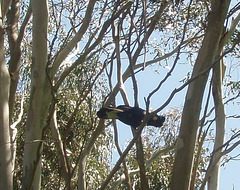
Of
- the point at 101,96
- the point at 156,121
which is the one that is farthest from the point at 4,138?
the point at 101,96

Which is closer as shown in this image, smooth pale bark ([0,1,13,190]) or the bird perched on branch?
the bird perched on branch

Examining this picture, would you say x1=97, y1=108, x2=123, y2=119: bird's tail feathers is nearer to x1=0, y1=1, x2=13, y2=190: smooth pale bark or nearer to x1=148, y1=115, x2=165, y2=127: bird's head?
x1=148, y1=115, x2=165, y2=127: bird's head

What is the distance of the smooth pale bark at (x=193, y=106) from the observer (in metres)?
2.01

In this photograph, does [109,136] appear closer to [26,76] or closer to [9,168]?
[26,76]

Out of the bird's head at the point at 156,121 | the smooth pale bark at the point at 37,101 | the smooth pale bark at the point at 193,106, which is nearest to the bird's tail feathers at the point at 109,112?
the bird's head at the point at 156,121

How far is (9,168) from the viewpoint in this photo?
270 centimetres

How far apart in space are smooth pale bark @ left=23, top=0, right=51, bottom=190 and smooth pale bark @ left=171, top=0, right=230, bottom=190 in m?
0.99

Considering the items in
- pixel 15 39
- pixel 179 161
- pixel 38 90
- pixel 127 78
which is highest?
pixel 15 39

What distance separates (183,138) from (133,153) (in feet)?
12.9

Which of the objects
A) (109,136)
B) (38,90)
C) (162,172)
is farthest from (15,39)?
(162,172)

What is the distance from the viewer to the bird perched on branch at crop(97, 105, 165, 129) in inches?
84.1

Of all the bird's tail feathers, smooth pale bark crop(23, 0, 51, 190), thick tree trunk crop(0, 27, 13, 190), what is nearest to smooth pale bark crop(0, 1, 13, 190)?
thick tree trunk crop(0, 27, 13, 190)

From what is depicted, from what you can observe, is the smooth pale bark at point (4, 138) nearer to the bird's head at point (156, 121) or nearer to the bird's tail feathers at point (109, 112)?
the bird's tail feathers at point (109, 112)

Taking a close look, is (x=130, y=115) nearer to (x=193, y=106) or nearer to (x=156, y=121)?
(x=156, y=121)
